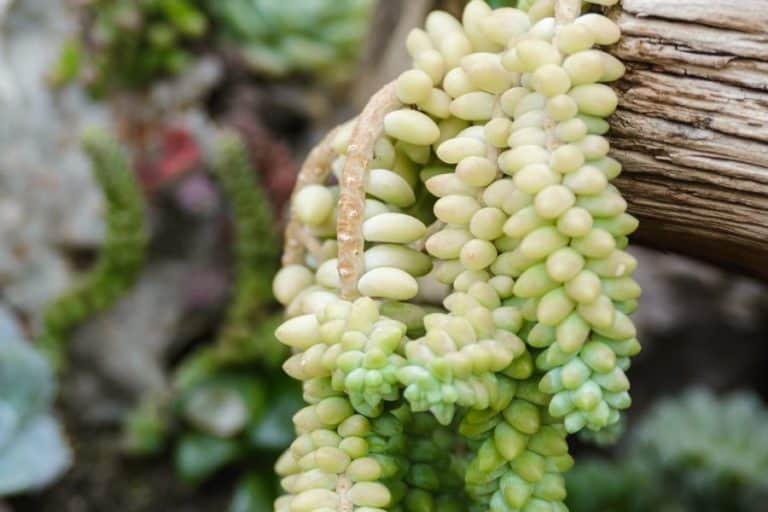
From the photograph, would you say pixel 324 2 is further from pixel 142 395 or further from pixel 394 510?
pixel 394 510

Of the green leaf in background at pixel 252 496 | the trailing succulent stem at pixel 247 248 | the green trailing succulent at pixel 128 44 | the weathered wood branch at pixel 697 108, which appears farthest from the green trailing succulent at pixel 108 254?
the weathered wood branch at pixel 697 108

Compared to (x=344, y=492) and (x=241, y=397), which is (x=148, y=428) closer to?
(x=241, y=397)

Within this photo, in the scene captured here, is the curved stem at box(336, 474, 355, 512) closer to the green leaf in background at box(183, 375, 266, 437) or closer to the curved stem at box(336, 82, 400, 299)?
the curved stem at box(336, 82, 400, 299)

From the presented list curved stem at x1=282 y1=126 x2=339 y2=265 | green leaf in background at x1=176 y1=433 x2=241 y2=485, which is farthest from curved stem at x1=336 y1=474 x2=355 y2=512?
green leaf in background at x1=176 y1=433 x2=241 y2=485

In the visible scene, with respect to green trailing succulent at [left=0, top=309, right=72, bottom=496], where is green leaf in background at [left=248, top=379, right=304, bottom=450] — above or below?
below

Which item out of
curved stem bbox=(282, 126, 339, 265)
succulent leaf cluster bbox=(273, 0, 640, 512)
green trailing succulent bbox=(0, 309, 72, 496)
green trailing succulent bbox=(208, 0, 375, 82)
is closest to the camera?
succulent leaf cluster bbox=(273, 0, 640, 512)

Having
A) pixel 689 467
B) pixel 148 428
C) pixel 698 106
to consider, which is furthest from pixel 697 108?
pixel 148 428
